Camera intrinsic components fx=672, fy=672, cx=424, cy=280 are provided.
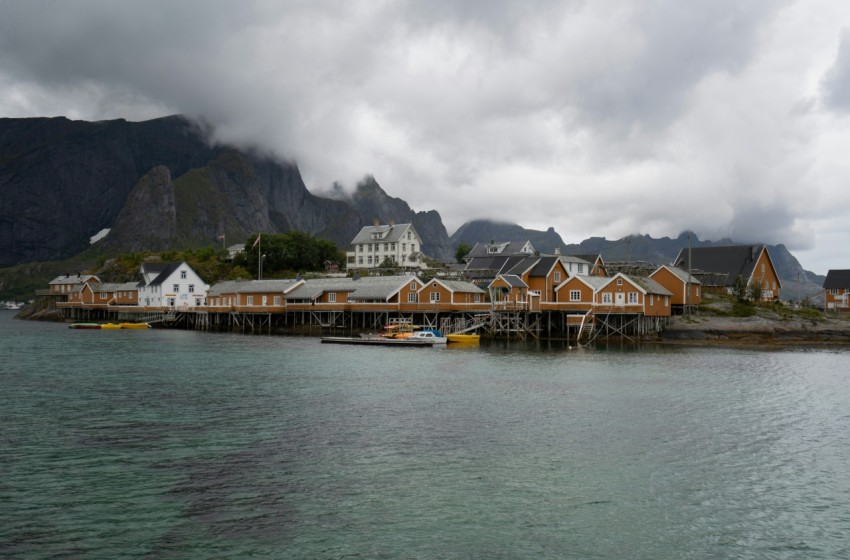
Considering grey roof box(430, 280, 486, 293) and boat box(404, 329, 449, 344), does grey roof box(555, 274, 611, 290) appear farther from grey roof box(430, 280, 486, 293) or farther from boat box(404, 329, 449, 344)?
boat box(404, 329, 449, 344)

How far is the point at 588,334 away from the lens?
73.3m

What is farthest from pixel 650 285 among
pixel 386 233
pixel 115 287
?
pixel 115 287

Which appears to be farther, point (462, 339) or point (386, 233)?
point (386, 233)

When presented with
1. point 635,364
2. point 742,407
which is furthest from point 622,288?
point 742,407

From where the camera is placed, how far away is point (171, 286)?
109 metres

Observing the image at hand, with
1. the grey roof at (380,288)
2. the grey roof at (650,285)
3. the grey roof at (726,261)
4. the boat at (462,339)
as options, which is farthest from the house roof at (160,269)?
the grey roof at (726,261)

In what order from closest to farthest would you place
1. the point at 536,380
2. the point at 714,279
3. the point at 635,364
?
the point at 536,380, the point at 635,364, the point at 714,279

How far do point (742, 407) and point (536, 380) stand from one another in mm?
11857

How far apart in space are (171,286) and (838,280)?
346ft

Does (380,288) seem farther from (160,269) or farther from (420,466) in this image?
(420,466)

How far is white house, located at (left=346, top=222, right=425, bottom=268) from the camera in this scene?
4931 inches

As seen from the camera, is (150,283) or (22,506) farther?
(150,283)

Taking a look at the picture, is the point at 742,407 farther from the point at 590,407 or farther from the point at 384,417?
the point at 384,417

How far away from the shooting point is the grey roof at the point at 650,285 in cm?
7250
